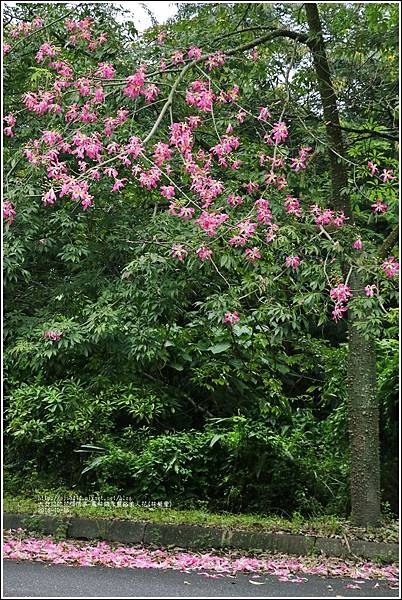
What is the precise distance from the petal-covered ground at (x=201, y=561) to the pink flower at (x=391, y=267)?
3.98ft

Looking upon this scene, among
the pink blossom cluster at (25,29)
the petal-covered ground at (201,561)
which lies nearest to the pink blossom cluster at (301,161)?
the pink blossom cluster at (25,29)

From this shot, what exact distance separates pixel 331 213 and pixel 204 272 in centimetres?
58

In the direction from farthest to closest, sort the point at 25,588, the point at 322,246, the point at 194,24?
the point at 194,24
the point at 322,246
the point at 25,588

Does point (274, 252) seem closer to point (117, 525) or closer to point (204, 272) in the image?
point (204, 272)

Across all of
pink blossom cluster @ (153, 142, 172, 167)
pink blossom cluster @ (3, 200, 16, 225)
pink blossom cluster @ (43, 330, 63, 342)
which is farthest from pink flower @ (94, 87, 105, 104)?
pink blossom cluster @ (43, 330, 63, 342)

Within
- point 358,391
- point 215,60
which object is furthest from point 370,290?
point 215,60

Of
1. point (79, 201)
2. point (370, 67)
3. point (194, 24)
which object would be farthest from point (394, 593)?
point (194, 24)

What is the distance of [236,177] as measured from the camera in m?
3.21

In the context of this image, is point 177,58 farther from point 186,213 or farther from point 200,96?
point 186,213

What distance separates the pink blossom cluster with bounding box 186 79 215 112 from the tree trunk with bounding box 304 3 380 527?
0.67m

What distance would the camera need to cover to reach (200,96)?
2994 mm

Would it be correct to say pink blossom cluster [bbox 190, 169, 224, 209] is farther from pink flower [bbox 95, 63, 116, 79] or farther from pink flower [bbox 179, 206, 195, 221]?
pink flower [bbox 95, 63, 116, 79]

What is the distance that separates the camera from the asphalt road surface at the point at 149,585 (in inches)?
109

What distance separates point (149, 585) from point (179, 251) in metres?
1.28
